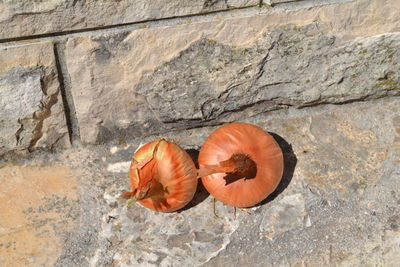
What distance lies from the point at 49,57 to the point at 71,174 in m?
0.44

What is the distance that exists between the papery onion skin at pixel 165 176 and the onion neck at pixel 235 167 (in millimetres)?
52

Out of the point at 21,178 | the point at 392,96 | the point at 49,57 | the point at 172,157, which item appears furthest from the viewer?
the point at 392,96

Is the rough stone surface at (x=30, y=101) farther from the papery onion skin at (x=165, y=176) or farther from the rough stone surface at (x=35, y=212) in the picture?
the papery onion skin at (x=165, y=176)

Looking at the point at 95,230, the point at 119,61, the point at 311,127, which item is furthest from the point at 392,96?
the point at 95,230

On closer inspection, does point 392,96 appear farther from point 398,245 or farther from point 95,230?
point 95,230

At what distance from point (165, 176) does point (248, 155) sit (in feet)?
0.88

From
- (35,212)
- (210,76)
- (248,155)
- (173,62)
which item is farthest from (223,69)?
(35,212)

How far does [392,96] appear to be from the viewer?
1.76 meters

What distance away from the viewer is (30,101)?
4.80 ft

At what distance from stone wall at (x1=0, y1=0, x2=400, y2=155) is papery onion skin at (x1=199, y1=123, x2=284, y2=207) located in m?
0.13

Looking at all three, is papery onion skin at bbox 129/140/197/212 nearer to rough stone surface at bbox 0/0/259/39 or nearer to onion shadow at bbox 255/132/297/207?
onion shadow at bbox 255/132/297/207

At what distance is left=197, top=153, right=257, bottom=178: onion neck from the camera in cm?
145

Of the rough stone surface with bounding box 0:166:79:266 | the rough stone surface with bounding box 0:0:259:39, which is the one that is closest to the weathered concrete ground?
the rough stone surface with bounding box 0:166:79:266

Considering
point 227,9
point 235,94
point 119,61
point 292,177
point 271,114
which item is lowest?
point 292,177
